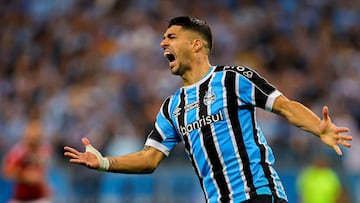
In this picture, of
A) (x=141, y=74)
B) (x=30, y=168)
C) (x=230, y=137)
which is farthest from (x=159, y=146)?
(x=141, y=74)

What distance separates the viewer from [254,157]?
5.93 m

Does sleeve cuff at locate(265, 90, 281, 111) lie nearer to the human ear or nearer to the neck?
the neck

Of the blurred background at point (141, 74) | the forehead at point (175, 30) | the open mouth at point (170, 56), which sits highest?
the blurred background at point (141, 74)

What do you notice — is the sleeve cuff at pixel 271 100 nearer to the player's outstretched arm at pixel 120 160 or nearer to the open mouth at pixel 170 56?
the open mouth at pixel 170 56

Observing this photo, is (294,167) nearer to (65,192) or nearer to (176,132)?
(65,192)

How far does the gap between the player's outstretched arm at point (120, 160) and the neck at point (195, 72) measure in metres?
0.60

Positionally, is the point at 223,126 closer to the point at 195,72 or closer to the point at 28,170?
the point at 195,72

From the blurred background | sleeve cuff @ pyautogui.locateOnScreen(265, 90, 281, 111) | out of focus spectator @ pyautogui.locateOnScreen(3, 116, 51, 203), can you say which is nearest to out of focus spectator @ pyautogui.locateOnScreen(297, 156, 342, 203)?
the blurred background

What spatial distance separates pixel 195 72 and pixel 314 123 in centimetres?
105

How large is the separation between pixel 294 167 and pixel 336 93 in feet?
5.81

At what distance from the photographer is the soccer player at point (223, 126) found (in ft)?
19.2

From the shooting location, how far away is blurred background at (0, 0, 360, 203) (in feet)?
43.7

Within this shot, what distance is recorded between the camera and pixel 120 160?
632 cm

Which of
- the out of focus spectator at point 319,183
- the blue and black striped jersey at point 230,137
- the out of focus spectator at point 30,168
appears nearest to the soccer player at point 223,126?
the blue and black striped jersey at point 230,137
